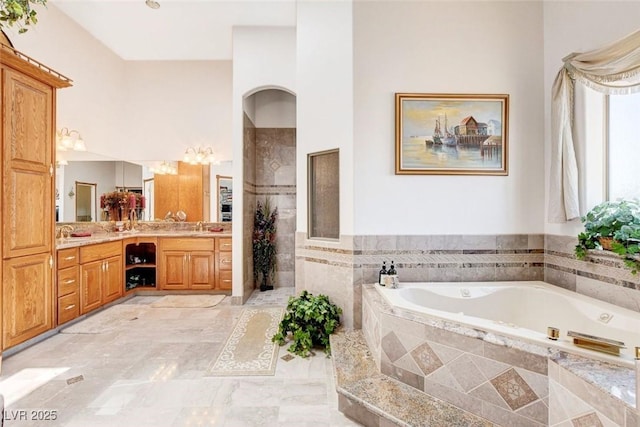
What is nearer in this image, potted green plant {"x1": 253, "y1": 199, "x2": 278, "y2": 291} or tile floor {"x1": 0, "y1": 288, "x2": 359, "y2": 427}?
tile floor {"x1": 0, "y1": 288, "x2": 359, "y2": 427}

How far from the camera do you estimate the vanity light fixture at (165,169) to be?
198 inches

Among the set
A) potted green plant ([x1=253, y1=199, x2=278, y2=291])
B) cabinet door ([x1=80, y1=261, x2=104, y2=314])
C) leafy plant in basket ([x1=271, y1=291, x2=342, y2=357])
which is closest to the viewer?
leafy plant in basket ([x1=271, y1=291, x2=342, y2=357])

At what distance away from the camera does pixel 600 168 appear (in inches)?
97.8

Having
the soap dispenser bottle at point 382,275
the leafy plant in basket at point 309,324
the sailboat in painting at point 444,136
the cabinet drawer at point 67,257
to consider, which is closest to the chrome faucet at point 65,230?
the cabinet drawer at point 67,257

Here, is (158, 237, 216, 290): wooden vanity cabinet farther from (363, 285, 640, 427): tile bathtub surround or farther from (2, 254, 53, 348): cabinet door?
(363, 285, 640, 427): tile bathtub surround

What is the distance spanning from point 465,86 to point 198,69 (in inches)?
160

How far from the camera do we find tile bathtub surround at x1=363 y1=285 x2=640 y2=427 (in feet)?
4.12

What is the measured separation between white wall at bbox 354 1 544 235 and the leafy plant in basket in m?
0.79

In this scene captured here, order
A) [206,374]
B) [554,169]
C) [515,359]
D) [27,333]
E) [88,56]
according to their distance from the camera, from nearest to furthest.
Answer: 1. [515,359]
2. [206,374]
3. [554,169]
4. [27,333]
5. [88,56]

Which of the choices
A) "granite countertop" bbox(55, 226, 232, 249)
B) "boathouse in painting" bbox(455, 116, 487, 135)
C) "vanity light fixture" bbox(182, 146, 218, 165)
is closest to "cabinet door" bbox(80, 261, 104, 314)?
"granite countertop" bbox(55, 226, 232, 249)

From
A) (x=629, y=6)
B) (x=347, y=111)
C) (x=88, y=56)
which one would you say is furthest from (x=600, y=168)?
(x=88, y=56)

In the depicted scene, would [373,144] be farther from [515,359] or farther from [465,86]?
[515,359]

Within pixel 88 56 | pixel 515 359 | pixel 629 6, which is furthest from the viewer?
pixel 88 56

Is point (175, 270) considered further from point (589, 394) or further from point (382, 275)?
point (589, 394)
